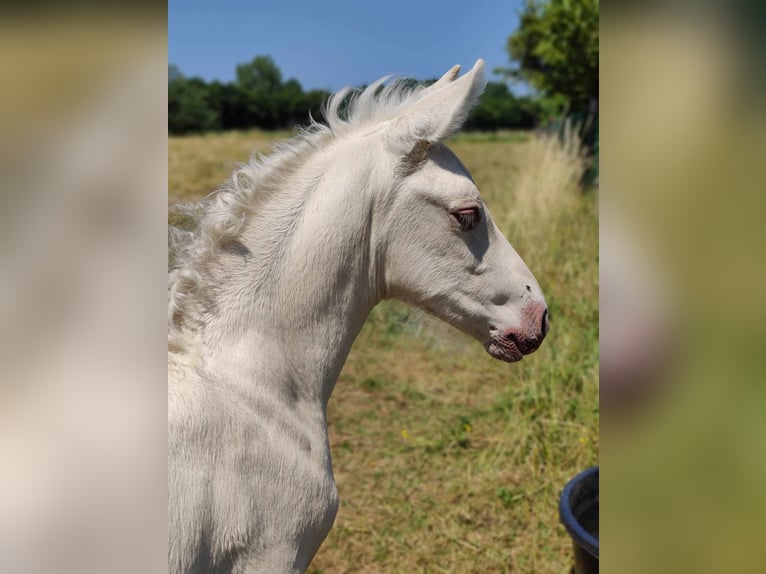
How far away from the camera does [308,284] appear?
5.13 ft

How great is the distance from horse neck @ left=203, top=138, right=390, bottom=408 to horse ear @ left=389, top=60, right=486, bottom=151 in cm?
13

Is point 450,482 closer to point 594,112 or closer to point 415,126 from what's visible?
point 415,126

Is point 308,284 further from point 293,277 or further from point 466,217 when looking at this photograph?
point 466,217

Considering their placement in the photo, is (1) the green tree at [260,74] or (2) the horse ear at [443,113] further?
(1) the green tree at [260,74]

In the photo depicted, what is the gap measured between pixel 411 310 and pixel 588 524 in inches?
70.8

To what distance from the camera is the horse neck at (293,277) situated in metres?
1.53

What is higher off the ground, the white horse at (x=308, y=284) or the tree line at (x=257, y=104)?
the white horse at (x=308, y=284)

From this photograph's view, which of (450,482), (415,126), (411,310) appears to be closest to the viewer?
(415,126)
